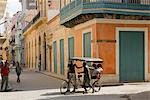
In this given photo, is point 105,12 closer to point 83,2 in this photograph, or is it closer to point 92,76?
point 83,2

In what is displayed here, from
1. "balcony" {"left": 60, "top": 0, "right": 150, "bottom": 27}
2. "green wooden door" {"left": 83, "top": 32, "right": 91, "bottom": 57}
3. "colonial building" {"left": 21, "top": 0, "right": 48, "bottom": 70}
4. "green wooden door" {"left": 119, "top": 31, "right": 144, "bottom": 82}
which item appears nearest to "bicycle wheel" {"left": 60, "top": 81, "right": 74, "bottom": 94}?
"balcony" {"left": 60, "top": 0, "right": 150, "bottom": 27}

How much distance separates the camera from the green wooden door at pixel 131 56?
27188mm

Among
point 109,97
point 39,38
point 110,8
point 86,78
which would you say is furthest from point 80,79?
point 39,38

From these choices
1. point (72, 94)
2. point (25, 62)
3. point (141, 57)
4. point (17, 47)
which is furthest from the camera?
point (17, 47)

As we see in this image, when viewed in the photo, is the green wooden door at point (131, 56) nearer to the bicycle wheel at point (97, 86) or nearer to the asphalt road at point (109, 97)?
the bicycle wheel at point (97, 86)

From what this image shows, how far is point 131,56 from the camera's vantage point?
27328mm

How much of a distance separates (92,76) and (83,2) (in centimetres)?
667

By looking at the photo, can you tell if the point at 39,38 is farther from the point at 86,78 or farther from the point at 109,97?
the point at 109,97

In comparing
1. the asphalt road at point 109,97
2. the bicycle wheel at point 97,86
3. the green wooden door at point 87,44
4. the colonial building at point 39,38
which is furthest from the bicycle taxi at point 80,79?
the colonial building at point 39,38

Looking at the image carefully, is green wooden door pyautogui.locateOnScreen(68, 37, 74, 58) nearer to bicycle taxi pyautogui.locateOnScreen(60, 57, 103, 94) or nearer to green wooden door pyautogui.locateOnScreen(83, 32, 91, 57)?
green wooden door pyautogui.locateOnScreen(83, 32, 91, 57)

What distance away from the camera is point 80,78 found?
22.1 m

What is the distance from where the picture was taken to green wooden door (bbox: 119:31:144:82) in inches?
1070

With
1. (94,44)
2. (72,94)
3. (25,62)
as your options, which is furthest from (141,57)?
(25,62)

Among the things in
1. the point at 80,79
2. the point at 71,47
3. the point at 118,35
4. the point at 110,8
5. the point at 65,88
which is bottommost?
the point at 65,88
